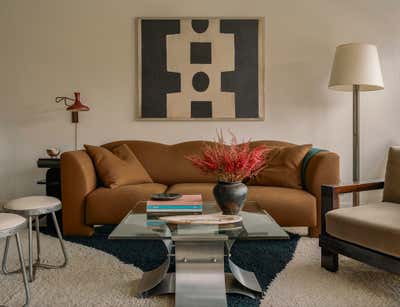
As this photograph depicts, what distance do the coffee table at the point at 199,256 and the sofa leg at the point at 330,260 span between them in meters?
0.51

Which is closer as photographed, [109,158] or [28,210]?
[28,210]

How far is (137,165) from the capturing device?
358cm

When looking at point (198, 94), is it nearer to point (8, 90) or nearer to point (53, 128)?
point (53, 128)

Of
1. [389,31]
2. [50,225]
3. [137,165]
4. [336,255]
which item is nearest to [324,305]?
[336,255]

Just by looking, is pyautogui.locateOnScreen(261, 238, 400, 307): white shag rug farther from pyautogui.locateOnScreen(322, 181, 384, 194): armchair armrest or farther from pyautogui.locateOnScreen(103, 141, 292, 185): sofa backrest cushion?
pyautogui.locateOnScreen(103, 141, 292, 185): sofa backrest cushion

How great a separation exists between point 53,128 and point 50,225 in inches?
43.9

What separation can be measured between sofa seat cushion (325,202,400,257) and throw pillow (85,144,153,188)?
1746 mm

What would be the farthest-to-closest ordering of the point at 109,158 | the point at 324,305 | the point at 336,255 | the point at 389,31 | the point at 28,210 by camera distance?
the point at 389,31 → the point at 109,158 → the point at 336,255 → the point at 28,210 → the point at 324,305

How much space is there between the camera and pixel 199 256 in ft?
6.39

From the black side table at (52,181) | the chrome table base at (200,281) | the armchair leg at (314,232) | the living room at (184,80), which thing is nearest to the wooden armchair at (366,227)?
the chrome table base at (200,281)

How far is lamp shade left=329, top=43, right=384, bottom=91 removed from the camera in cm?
347

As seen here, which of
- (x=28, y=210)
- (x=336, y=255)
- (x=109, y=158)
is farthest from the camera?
(x=109, y=158)

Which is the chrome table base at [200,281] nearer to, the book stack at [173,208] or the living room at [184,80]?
the book stack at [173,208]

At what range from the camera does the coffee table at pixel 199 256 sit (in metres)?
1.76
